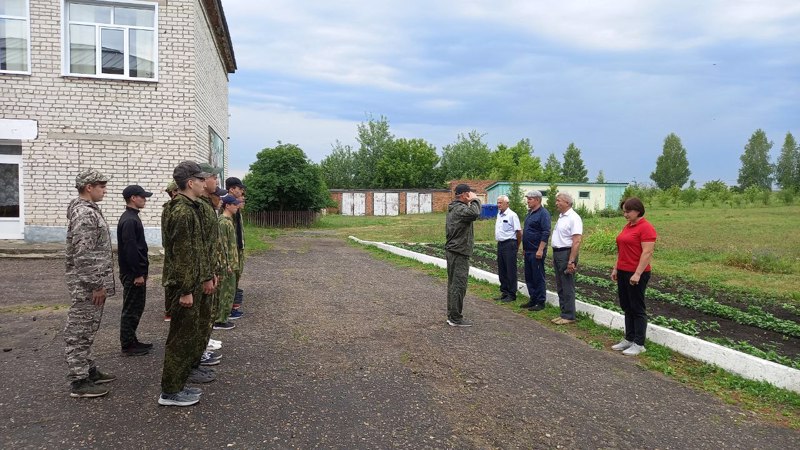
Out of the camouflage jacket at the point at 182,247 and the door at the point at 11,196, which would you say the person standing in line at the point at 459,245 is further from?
the door at the point at 11,196

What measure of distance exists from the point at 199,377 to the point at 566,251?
485 cm

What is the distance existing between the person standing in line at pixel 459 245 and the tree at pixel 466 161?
61.0m

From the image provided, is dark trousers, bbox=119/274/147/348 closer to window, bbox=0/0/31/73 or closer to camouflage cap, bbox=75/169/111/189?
camouflage cap, bbox=75/169/111/189

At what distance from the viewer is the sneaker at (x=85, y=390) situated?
13.6ft

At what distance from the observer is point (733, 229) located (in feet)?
71.6

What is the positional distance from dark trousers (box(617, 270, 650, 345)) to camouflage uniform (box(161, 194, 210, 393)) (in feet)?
14.4

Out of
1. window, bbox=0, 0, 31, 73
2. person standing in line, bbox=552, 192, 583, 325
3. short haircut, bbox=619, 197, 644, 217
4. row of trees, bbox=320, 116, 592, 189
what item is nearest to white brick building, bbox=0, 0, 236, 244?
window, bbox=0, 0, 31, 73

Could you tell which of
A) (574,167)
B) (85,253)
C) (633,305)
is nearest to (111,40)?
(85,253)

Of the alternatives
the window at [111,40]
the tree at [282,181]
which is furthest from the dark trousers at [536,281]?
the tree at [282,181]

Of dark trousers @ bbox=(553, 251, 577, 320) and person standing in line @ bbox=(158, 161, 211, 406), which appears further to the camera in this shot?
dark trousers @ bbox=(553, 251, 577, 320)

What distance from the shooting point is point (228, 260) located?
6133mm

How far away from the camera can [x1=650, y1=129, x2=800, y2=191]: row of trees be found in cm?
7594

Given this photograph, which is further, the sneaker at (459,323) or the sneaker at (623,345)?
the sneaker at (459,323)

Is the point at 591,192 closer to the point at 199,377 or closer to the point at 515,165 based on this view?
the point at 515,165
